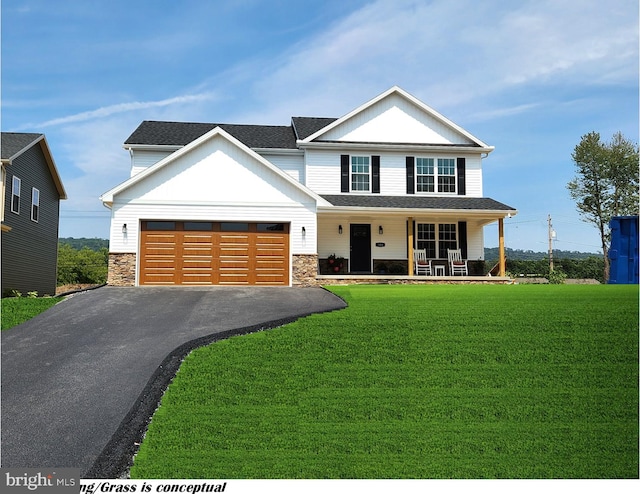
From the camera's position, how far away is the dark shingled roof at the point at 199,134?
75.4 ft

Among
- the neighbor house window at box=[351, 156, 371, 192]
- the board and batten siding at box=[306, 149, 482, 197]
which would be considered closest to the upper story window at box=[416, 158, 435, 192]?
the board and batten siding at box=[306, 149, 482, 197]

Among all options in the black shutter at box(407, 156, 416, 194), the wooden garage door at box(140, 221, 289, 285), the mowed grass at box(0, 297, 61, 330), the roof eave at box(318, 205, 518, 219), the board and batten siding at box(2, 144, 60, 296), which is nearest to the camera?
the mowed grass at box(0, 297, 61, 330)

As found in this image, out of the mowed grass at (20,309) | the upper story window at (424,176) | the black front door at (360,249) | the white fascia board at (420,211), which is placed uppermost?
the upper story window at (424,176)

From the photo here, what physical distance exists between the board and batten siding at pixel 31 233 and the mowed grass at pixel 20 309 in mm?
6661

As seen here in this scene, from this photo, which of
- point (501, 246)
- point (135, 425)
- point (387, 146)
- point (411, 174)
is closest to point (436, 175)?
point (411, 174)

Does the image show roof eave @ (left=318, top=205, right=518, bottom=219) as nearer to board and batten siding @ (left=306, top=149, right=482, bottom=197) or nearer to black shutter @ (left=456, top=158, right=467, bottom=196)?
black shutter @ (left=456, top=158, right=467, bottom=196)

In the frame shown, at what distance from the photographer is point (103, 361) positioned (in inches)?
365

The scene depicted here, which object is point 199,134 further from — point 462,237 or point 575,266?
point 575,266

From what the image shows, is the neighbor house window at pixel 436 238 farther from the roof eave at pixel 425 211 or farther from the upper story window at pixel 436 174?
the roof eave at pixel 425 211

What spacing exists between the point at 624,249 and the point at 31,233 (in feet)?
73.3

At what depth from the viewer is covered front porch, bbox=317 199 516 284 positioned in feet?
70.5

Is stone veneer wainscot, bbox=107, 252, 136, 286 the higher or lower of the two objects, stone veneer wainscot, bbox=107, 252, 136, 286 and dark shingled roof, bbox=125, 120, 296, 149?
the lower

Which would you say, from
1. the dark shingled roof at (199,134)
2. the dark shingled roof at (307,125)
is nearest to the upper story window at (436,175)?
the dark shingled roof at (307,125)

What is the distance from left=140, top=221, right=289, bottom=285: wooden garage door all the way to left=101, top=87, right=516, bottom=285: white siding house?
1.3 inches
